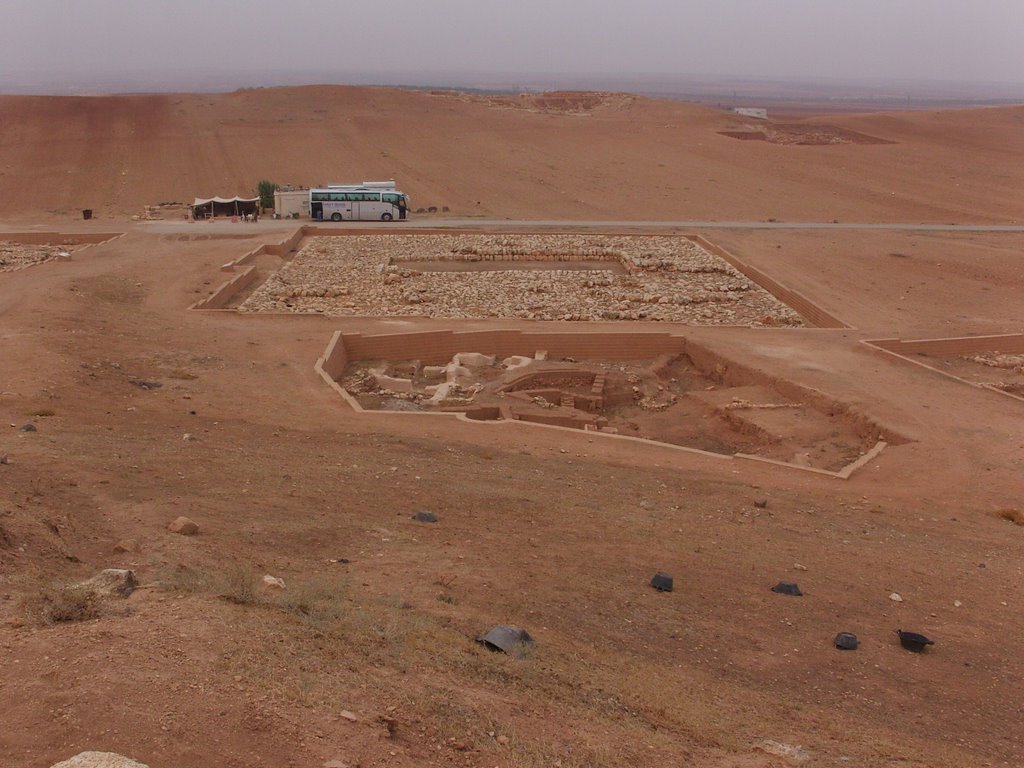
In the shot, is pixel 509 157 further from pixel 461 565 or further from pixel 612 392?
pixel 461 565

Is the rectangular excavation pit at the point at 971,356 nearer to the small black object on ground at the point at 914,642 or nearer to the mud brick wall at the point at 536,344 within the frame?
the mud brick wall at the point at 536,344

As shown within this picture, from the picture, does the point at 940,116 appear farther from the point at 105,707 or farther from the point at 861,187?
the point at 105,707

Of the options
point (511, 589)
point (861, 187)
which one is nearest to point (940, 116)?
point (861, 187)

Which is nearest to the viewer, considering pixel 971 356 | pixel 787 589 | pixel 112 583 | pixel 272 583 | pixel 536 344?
pixel 112 583

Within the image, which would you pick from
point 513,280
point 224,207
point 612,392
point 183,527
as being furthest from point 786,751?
point 224,207

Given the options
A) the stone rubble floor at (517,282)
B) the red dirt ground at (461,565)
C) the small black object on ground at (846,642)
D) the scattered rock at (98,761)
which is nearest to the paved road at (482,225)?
the stone rubble floor at (517,282)
